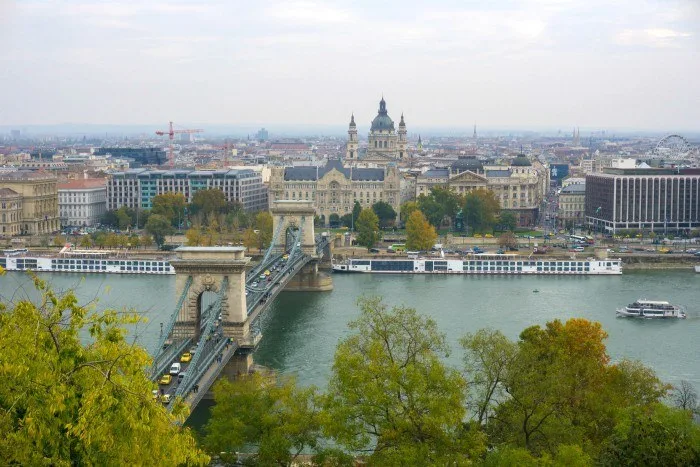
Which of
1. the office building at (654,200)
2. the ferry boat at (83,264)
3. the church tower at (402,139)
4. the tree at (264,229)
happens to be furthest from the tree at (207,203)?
the church tower at (402,139)

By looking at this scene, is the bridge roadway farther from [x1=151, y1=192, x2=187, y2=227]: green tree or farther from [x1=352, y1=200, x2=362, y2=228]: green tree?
[x1=352, y1=200, x2=362, y2=228]: green tree

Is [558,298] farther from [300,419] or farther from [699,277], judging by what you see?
[300,419]

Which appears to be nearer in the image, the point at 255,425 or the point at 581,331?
the point at 255,425

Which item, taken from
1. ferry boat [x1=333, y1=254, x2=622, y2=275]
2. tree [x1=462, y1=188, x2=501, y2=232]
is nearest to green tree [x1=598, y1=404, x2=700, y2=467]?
ferry boat [x1=333, y1=254, x2=622, y2=275]

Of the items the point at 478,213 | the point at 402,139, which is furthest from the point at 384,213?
the point at 402,139

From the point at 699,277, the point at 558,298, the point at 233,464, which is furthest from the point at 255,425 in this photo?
the point at 699,277

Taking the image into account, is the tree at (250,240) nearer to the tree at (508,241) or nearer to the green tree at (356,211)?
the green tree at (356,211)

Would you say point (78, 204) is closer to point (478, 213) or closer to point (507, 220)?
point (478, 213)
